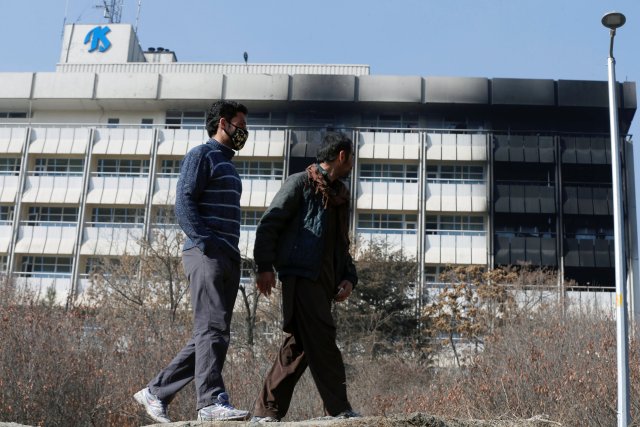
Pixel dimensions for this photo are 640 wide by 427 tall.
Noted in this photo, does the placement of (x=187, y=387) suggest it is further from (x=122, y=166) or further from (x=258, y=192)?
(x=122, y=166)

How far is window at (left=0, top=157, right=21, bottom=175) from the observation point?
56.7 metres

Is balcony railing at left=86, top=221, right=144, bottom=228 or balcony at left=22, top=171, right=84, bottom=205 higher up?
balcony at left=22, top=171, right=84, bottom=205

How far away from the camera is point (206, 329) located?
5586 mm

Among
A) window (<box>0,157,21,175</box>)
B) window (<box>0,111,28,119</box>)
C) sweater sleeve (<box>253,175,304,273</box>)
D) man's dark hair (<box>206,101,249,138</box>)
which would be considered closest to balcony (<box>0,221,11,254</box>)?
window (<box>0,157,21,175</box>)

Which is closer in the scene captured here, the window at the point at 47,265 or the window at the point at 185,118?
the window at the point at 47,265

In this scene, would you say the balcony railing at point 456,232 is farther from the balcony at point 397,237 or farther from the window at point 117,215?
the window at point 117,215

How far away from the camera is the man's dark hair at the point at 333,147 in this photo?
6062 millimetres

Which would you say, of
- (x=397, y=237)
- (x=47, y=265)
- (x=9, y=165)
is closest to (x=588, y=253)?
(x=397, y=237)

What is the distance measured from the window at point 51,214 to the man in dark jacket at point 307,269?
5153 cm

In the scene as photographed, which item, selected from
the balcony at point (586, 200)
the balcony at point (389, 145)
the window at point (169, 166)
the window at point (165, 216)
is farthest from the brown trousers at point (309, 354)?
the window at point (169, 166)

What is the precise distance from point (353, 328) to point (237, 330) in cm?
659

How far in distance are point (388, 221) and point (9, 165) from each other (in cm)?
2485

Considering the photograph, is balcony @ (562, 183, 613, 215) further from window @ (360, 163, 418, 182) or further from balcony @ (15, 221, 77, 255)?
balcony @ (15, 221, 77, 255)

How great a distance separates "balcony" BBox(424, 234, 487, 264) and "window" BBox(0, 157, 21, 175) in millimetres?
26687
